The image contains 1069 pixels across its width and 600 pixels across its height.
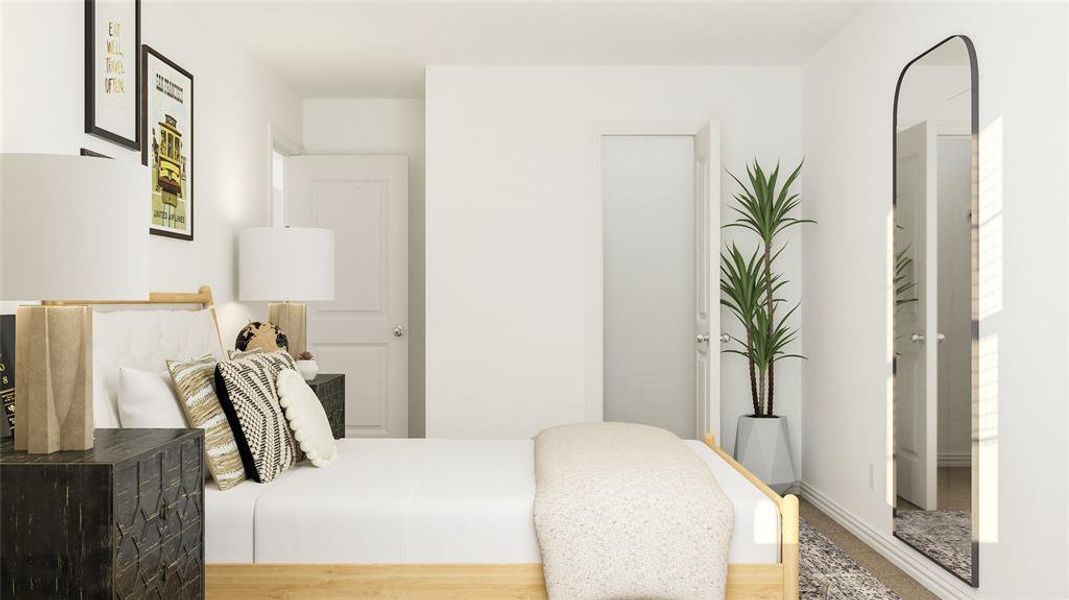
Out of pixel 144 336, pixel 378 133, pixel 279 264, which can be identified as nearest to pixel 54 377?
pixel 144 336

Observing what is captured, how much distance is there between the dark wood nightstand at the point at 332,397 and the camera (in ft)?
12.6

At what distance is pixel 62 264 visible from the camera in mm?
1751

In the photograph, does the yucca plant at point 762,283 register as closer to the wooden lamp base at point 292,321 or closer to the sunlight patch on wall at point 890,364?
the sunlight patch on wall at point 890,364

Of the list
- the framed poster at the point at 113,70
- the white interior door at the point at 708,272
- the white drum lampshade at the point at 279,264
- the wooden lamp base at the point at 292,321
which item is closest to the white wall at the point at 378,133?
the wooden lamp base at the point at 292,321

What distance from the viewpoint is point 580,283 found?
4750 millimetres

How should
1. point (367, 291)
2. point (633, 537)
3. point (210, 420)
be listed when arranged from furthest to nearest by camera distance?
point (367, 291) → point (210, 420) → point (633, 537)

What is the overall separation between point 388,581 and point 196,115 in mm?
2448

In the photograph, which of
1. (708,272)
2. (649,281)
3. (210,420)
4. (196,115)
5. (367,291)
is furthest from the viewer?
(649,281)

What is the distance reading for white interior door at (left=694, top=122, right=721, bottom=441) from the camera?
168 inches

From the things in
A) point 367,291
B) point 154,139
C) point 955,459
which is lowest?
point 955,459

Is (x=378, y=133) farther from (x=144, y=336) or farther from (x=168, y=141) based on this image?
(x=144, y=336)

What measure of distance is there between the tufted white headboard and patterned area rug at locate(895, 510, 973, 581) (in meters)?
2.95

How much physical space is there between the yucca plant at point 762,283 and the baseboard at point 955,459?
1425mm

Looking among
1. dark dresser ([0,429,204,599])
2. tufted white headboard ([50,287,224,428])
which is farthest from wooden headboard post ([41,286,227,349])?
dark dresser ([0,429,204,599])
